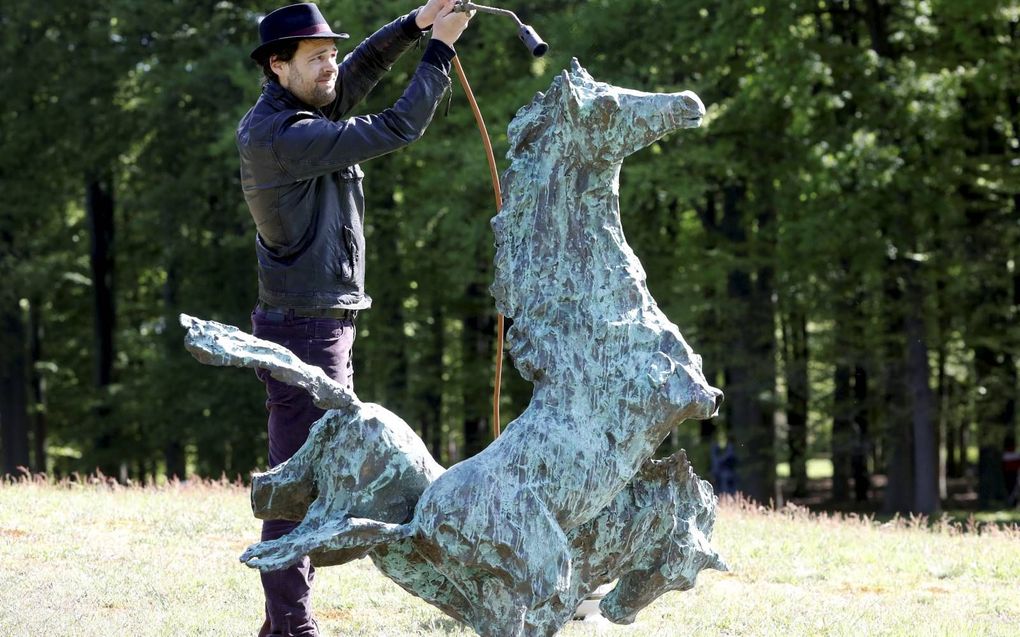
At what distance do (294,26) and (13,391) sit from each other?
2248 centimetres

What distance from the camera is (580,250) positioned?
13.9 ft

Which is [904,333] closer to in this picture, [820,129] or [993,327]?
[993,327]

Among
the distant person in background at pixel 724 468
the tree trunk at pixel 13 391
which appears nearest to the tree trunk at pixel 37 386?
the tree trunk at pixel 13 391

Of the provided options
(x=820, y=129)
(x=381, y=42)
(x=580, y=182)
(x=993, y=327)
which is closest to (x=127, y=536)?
(x=381, y=42)

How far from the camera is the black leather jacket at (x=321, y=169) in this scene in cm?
426

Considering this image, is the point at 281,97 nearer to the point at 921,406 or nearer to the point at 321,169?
the point at 321,169

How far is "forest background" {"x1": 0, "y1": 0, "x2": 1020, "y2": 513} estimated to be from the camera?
675 inches

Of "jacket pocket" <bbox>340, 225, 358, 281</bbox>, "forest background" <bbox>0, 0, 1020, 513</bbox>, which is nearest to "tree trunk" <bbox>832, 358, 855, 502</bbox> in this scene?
"forest background" <bbox>0, 0, 1020, 513</bbox>

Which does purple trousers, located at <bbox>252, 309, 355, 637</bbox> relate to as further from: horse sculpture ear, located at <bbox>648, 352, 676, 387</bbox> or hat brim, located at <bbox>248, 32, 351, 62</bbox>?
horse sculpture ear, located at <bbox>648, 352, 676, 387</bbox>

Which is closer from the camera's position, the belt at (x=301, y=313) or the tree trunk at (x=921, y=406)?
the belt at (x=301, y=313)

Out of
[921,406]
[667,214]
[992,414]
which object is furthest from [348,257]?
[667,214]

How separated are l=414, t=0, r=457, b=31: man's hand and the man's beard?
430mm

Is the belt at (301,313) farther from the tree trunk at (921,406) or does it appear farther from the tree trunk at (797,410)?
the tree trunk at (797,410)

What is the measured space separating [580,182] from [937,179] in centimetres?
1422
